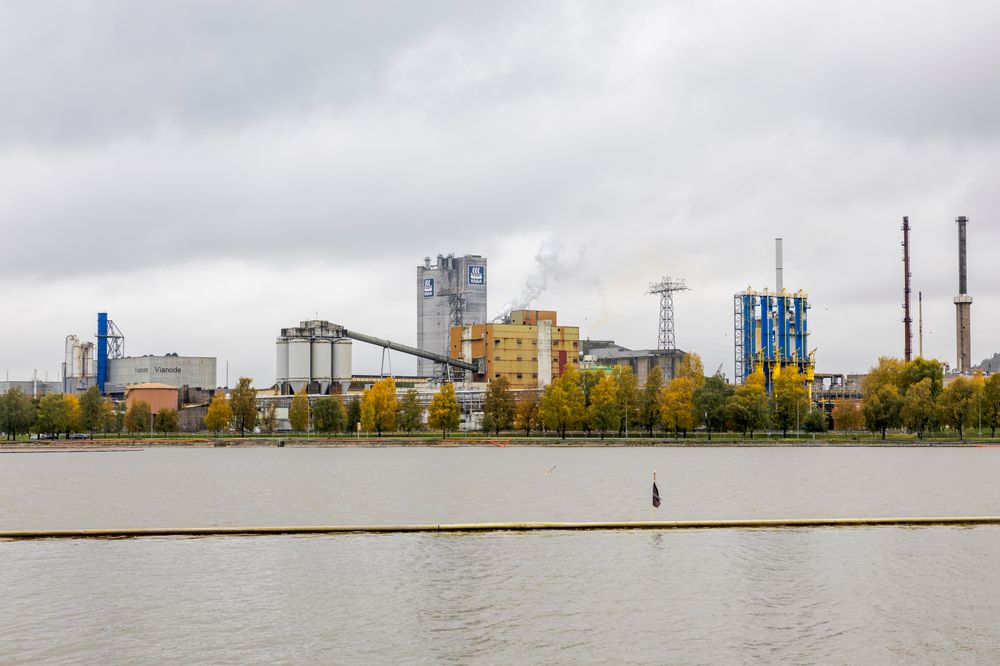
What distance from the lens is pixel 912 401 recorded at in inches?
6496

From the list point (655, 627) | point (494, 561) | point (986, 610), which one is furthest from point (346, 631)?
point (986, 610)

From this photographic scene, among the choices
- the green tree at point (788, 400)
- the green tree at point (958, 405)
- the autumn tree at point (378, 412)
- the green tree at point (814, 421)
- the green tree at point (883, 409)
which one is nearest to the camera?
the green tree at point (958, 405)

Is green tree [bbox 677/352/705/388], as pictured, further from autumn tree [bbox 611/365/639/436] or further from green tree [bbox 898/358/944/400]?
green tree [bbox 898/358/944/400]

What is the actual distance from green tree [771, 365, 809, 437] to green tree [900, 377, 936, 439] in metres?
16.1

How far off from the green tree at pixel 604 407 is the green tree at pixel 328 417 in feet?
155

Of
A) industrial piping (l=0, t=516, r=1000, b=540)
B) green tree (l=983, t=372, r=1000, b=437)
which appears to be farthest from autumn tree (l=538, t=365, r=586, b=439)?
industrial piping (l=0, t=516, r=1000, b=540)

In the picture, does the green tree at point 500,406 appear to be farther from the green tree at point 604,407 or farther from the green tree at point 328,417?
the green tree at point 328,417

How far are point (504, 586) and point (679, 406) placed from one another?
138 metres

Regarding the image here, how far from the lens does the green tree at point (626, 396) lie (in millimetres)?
180000

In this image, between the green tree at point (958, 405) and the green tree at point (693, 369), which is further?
the green tree at point (693, 369)

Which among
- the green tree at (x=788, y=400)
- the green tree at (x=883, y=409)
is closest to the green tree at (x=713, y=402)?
the green tree at (x=788, y=400)

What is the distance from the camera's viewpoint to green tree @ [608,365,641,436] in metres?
180

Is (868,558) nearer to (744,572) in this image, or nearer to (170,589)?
(744,572)

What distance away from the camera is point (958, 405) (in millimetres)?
161750
